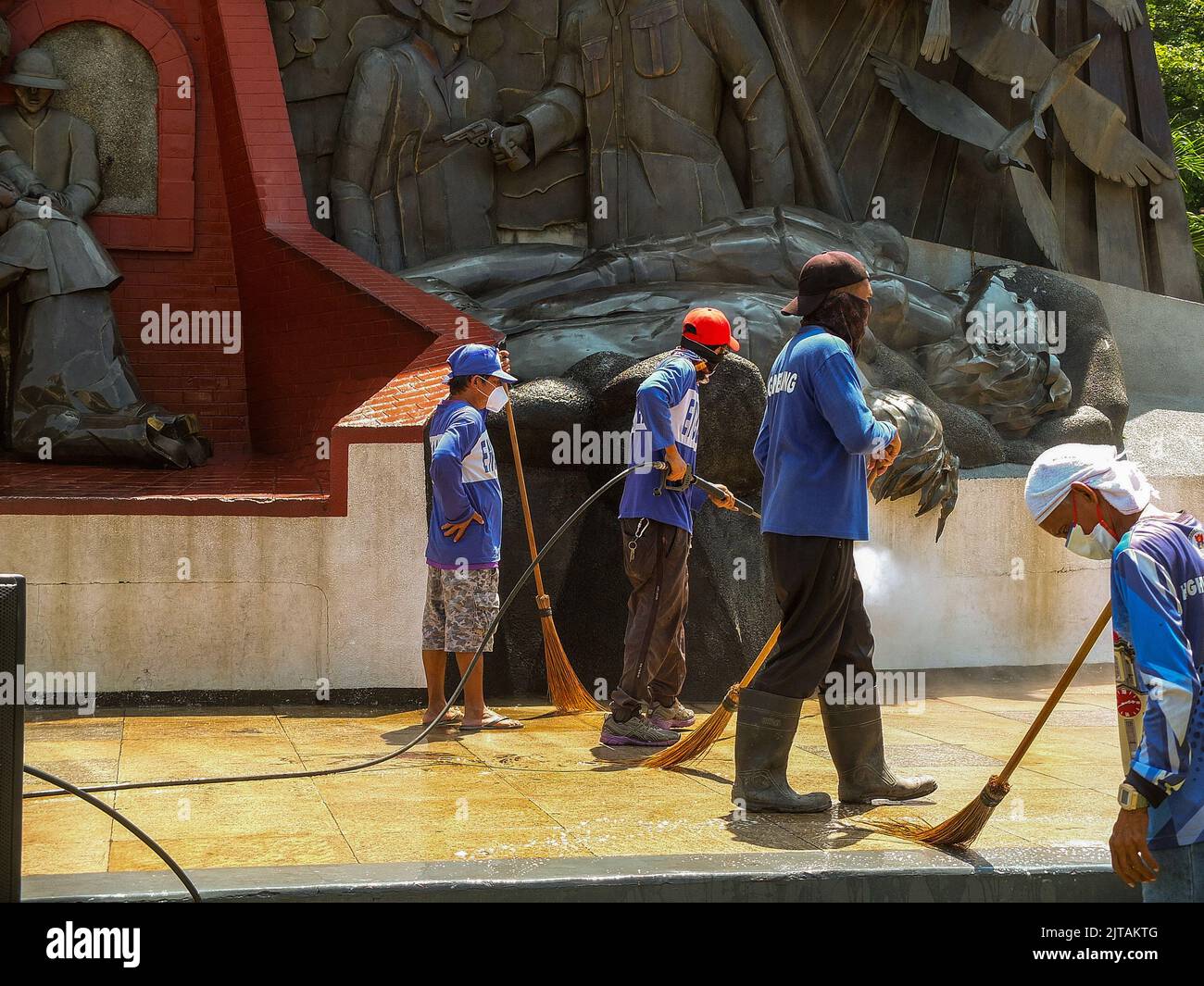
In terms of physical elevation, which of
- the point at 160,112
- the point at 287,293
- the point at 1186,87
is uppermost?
the point at 1186,87

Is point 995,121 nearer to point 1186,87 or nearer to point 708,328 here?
point 708,328

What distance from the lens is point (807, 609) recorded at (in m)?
5.46

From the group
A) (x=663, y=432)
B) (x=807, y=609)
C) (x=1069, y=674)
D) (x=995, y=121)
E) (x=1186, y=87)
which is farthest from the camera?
(x=1186, y=87)

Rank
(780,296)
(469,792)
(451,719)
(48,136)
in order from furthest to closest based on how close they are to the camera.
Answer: (48,136), (780,296), (451,719), (469,792)

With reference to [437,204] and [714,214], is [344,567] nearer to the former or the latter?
[437,204]

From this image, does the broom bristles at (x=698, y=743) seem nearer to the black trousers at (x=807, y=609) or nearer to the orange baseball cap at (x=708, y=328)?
the black trousers at (x=807, y=609)

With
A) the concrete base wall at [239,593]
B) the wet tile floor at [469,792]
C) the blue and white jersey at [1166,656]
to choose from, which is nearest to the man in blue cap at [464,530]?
the wet tile floor at [469,792]

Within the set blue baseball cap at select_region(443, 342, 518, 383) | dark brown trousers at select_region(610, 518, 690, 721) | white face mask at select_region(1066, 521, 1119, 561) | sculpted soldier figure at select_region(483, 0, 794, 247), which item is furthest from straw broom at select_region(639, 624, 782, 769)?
sculpted soldier figure at select_region(483, 0, 794, 247)

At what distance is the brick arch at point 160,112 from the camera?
1165 cm

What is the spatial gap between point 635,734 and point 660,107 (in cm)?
770

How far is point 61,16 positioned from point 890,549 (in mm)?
7581

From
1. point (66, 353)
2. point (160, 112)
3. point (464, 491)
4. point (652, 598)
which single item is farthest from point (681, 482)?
point (160, 112)

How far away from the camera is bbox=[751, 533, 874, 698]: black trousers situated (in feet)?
17.8
